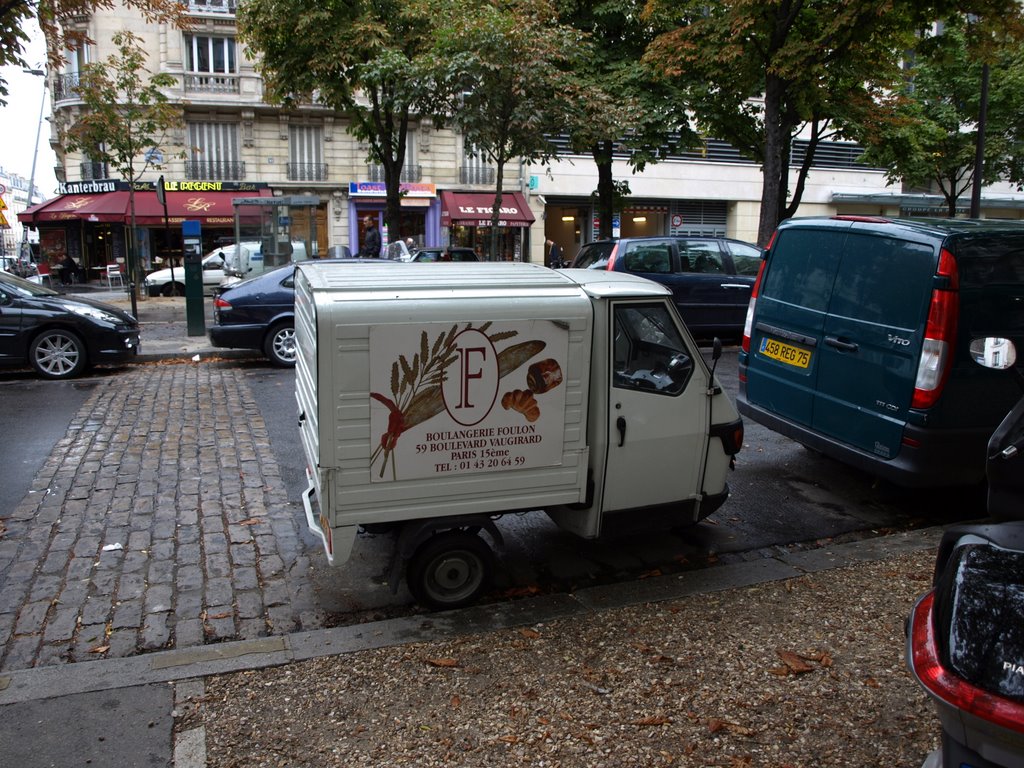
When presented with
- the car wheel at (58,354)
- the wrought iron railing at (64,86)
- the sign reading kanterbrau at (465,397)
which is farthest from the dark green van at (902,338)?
the wrought iron railing at (64,86)

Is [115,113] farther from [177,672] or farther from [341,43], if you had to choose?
[177,672]

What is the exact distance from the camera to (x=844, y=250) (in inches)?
240

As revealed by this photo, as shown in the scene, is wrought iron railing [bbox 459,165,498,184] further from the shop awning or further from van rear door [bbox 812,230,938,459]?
van rear door [bbox 812,230,938,459]

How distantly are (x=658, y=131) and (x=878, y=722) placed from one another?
15.9 metres

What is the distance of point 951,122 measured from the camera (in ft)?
74.3

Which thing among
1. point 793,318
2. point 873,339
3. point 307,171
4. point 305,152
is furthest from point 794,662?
point 305,152

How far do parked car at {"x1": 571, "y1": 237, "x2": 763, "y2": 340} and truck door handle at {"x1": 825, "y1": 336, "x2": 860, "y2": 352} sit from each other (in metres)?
7.05

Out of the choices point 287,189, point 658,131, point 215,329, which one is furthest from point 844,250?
point 287,189

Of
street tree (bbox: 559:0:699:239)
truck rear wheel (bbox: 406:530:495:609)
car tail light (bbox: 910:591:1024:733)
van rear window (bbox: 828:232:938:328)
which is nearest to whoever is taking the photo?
car tail light (bbox: 910:591:1024:733)

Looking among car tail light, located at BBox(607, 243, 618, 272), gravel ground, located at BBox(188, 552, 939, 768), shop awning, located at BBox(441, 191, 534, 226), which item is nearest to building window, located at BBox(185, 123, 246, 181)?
shop awning, located at BBox(441, 191, 534, 226)

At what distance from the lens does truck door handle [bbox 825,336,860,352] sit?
5.89m

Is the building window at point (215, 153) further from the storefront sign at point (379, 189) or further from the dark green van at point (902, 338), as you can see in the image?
the dark green van at point (902, 338)

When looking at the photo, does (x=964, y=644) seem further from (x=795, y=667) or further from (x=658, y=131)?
(x=658, y=131)

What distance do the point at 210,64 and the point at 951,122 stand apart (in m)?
26.1
